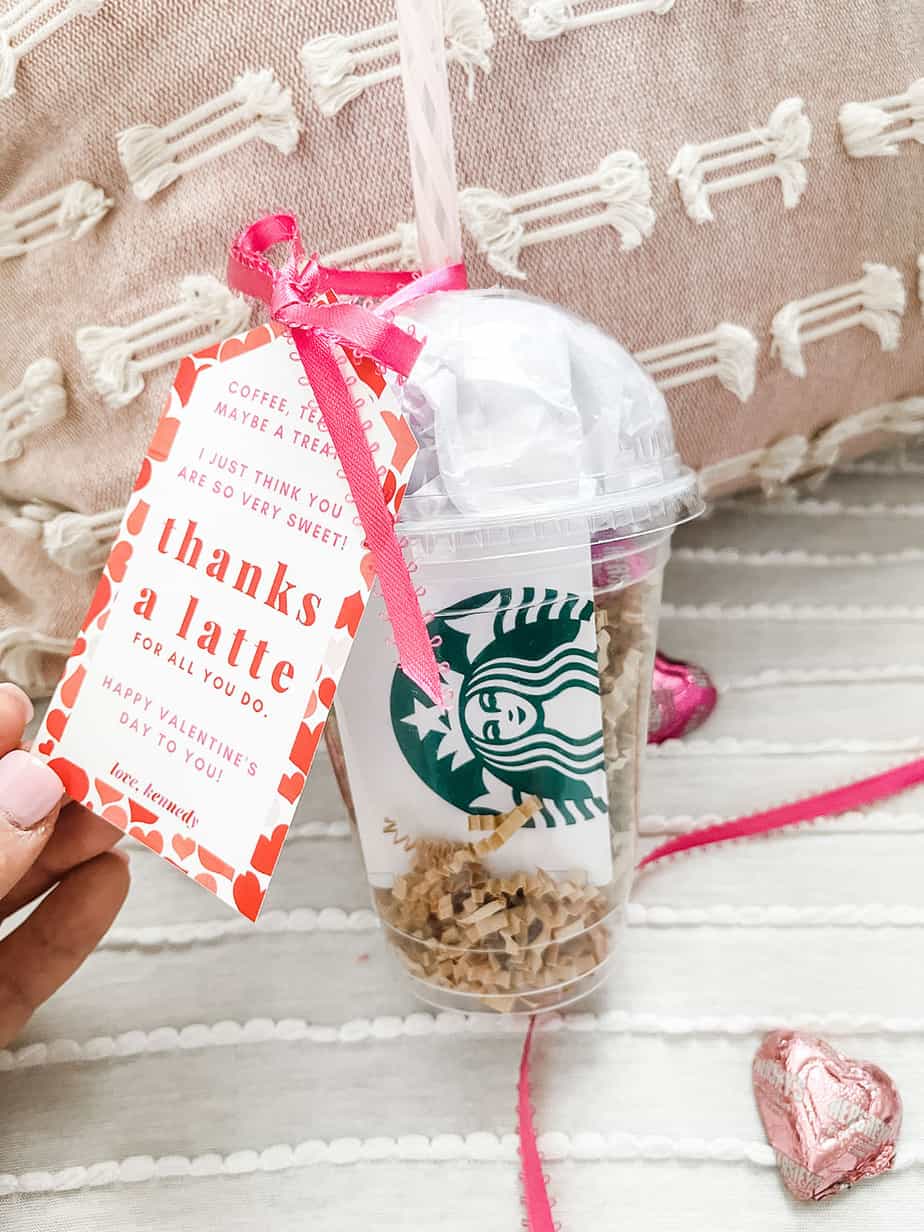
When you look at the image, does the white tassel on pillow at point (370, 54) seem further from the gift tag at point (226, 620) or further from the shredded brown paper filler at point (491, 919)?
the shredded brown paper filler at point (491, 919)

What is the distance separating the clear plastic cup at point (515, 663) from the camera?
443 millimetres

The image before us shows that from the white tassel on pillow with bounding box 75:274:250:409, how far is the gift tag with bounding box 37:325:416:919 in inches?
4.4

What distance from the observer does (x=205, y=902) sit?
0.66m

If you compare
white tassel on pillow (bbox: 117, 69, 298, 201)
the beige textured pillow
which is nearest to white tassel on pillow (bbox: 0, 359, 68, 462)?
the beige textured pillow

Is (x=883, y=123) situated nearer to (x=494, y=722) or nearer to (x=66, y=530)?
(x=494, y=722)

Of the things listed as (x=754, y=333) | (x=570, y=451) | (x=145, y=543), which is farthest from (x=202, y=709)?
(x=754, y=333)

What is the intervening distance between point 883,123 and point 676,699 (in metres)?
0.38

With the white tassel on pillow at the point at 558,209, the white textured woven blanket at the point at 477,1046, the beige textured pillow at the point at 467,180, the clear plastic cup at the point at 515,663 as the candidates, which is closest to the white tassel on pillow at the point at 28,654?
the beige textured pillow at the point at 467,180

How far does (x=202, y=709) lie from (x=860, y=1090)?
1.25 feet

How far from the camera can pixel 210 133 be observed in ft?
1.82

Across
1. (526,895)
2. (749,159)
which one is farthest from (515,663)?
(749,159)

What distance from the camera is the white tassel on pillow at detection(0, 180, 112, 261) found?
56 cm

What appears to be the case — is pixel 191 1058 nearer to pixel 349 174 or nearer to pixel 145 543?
pixel 145 543

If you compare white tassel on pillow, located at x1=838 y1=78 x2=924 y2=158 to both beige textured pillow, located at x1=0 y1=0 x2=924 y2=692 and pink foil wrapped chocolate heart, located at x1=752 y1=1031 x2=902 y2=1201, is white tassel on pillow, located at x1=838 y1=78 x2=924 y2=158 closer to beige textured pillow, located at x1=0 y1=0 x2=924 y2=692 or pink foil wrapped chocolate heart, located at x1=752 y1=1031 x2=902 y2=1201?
beige textured pillow, located at x1=0 y1=0 x2=924 y2=692
